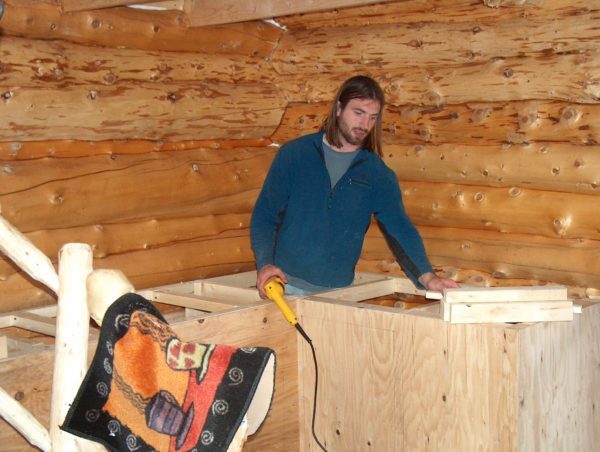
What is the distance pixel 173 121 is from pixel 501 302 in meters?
2.27

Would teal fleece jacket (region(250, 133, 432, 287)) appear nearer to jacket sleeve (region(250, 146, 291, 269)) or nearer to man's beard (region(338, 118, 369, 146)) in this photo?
jacket sleeve (region(250, 146, 291, 269))

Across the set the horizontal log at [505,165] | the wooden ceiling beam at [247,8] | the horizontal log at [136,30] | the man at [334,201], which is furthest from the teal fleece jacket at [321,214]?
the horizontal log at [136,30]

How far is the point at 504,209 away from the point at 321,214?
45.1 inches

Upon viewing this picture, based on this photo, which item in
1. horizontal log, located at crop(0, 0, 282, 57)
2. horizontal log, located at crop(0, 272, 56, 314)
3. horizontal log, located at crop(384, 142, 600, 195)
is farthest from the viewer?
horizontal log, located at crop(384, 142, 600, 195)

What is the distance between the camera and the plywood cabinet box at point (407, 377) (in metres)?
2.96

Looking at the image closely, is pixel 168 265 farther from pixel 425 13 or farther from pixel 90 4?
pixel 425 13

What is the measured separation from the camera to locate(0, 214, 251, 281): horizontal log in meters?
4.10

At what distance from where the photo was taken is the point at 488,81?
4.29 m

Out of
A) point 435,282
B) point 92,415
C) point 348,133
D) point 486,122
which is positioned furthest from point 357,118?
point 92,415

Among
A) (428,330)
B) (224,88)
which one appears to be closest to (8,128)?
(224,88)

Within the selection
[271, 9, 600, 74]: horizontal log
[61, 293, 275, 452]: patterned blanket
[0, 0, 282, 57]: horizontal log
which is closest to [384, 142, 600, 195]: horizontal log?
[271, 9, 600, 74]: horizontal log

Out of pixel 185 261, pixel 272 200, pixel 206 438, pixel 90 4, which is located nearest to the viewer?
pixel 206 438

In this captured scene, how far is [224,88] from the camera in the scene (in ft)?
16.1

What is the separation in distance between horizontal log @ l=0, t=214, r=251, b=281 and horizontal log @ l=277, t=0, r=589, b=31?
122 centimetres
